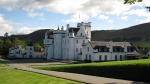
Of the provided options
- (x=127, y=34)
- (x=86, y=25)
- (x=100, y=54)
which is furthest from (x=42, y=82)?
(x=127, y=34)

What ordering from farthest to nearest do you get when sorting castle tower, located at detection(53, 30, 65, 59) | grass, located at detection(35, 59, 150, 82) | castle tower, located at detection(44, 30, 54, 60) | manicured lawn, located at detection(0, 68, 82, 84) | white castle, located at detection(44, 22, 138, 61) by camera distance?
castle tower, located at detection(44, 30, 54, 60)
castle tower, located at detection(53, 30, 65, 59)
white castle, located at detection(44, 22, 138, 61)
grass, located at detection(35, 59, 150, 82)
manicured lawn, located at detection(0, 68, 82, 84)

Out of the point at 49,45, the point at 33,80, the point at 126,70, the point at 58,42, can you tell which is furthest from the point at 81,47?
the point at 33,80

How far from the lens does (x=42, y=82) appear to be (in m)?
26.9

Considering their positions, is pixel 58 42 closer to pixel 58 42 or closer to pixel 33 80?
pixel 58 42

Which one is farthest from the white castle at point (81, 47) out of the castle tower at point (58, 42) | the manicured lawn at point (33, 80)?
the manicured lawn at point (33, 80)

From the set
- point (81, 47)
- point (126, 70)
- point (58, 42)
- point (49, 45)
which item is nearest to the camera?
point (126, 70)

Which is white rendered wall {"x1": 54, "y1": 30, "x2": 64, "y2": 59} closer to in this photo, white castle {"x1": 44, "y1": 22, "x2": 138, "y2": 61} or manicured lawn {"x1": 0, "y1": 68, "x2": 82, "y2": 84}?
white castle {"x1": 44, "y1": 22, "x2": 138, "y2": 61}

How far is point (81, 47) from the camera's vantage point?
302 ft

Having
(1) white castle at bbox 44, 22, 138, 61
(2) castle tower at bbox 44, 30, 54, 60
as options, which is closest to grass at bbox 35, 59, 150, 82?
(1) white castle at bbox 44, 22, 138, 61

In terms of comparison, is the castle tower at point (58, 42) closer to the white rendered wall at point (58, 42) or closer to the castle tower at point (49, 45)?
the white rendered wall at point (58, 42)

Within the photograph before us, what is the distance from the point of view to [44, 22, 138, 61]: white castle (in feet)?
259

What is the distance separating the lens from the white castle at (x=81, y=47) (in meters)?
79.0

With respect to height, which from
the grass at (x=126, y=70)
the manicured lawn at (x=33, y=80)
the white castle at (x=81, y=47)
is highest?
the white castle at (x=81, y=47)

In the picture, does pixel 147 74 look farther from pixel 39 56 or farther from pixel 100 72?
pixel 39 56
